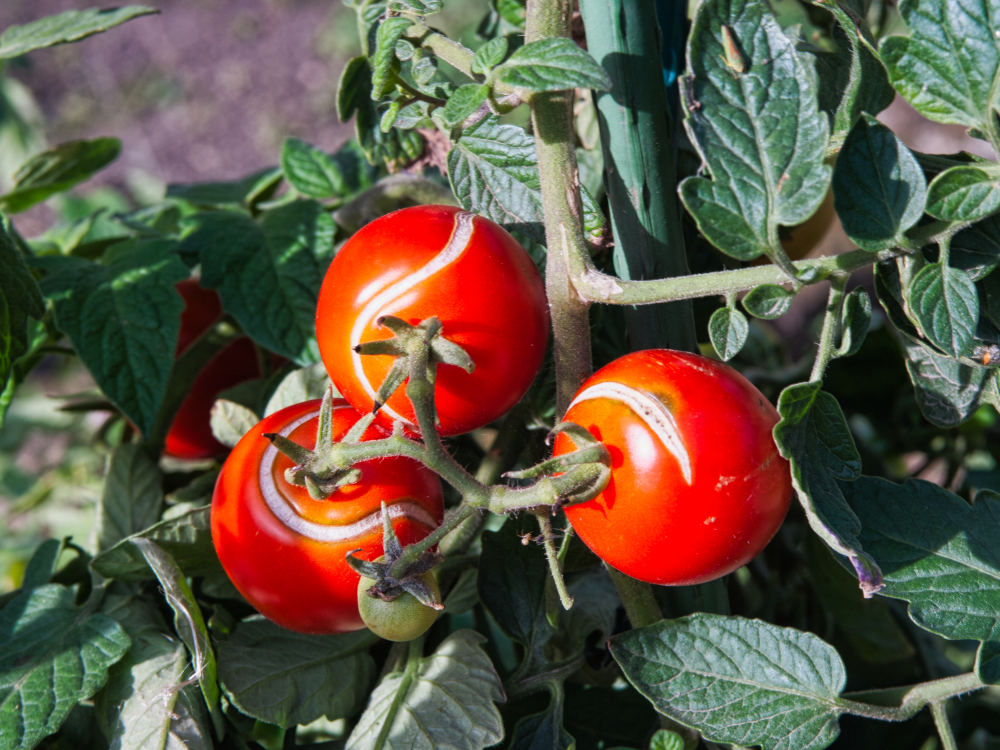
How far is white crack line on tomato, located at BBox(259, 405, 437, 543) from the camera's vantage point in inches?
17.6

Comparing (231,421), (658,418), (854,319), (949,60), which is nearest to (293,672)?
(231,421)

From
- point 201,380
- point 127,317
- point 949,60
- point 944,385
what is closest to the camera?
point 949,60

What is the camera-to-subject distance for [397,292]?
0.43 metres

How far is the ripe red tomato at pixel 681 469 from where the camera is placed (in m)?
0.40

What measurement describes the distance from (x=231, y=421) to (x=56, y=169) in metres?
0.37

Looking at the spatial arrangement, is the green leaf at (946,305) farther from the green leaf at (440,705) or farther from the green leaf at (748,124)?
the green leaf at (440,705)

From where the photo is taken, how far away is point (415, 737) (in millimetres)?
492

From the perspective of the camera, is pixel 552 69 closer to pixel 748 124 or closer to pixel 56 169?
pixel 748 124

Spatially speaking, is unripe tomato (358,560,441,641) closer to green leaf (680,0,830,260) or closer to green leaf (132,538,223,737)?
green leaf (132,538,223,737)

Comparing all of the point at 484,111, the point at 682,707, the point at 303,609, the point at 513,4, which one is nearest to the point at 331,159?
the point at 513,4

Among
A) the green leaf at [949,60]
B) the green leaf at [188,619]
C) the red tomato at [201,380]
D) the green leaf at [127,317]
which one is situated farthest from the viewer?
the red tomato at [201,380]

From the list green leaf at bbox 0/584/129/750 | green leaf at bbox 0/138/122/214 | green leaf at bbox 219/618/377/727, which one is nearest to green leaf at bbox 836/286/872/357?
green leaf at bbox 219/618/377/727

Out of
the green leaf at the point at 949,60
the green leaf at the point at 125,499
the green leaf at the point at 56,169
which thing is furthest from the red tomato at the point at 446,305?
the green leaf at the point at 56,169

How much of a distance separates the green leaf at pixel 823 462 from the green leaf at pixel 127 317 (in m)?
0.43
